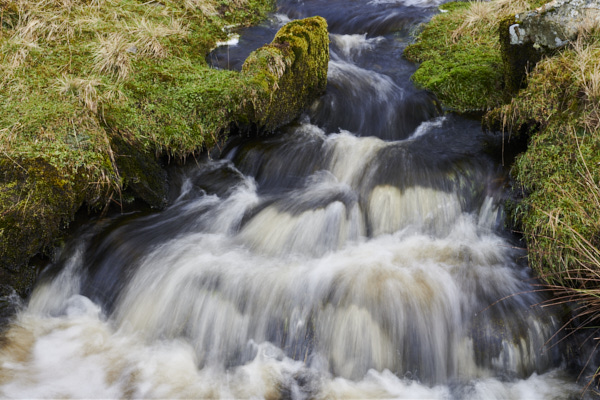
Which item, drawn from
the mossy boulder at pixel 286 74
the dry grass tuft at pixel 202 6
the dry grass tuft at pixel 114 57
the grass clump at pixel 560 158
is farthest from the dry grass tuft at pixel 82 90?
the grass clump at pixel 560 158

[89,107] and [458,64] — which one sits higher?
[458,64]

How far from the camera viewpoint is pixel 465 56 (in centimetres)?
732

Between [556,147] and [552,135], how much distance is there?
18 cm

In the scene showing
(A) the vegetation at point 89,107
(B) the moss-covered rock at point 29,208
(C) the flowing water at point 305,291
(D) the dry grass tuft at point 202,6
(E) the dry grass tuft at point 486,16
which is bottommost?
(C) the flowing water at point 305,291

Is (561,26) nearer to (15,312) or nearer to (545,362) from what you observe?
(545,362)

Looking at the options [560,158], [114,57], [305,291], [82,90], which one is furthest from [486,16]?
[82,90]

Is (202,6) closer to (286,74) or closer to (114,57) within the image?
(114,57)

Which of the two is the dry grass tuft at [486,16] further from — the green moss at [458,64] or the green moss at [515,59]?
the green moss at [515,59]

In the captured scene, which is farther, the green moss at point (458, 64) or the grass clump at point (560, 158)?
the green moss at point (458, 64)

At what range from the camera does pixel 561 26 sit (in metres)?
5.23

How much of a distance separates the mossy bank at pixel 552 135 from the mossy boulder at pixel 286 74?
1763mm

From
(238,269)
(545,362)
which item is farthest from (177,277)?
(545,362)

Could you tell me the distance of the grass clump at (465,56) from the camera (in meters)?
6.56

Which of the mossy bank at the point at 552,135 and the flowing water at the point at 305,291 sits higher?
the mossy bank at the point at 552,135
